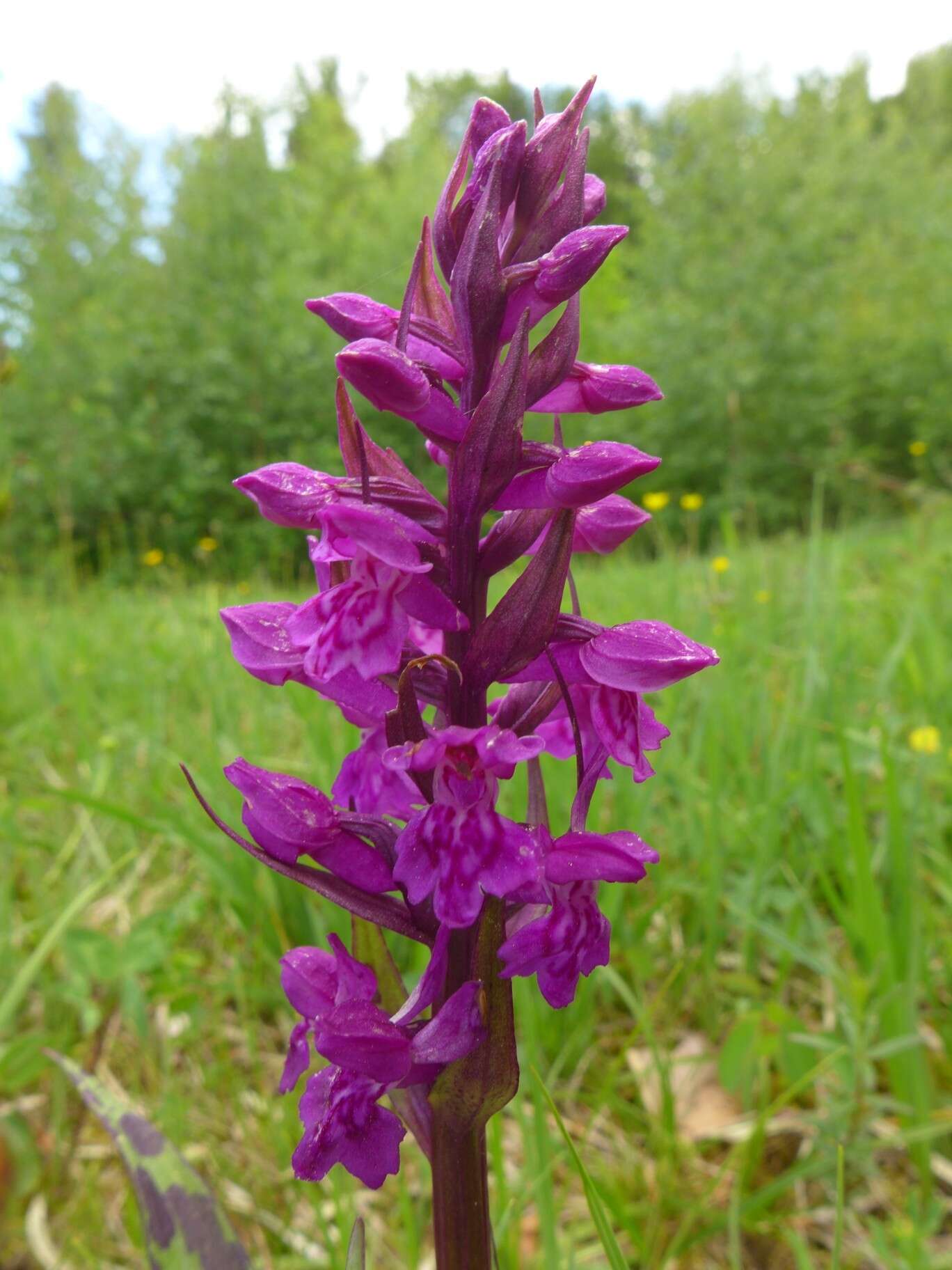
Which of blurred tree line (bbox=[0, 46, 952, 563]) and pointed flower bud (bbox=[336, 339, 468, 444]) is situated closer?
pointed flower bud (bbox=[336, 339, 468, 444])

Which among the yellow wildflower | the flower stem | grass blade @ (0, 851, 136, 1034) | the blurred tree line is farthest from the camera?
the blurred tree line

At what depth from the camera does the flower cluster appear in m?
0.72

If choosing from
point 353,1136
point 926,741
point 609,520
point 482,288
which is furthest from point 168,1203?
point 926,741

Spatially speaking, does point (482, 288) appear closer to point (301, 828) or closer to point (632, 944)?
point (301, 828)

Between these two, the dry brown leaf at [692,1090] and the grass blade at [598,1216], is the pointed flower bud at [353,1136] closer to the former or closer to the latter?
the grass blade at [598,1216]

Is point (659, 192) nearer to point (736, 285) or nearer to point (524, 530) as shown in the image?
point (736, 285)

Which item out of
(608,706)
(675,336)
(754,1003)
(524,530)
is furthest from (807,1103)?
(675,336)

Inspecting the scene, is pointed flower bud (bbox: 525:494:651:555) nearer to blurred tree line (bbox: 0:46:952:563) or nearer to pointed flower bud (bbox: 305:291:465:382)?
pointed flower bud (bbox: 305:291:465:382)

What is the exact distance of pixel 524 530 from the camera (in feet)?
2.64

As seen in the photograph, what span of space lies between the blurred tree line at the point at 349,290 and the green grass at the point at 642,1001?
435 inches

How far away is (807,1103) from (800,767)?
63 centimetres

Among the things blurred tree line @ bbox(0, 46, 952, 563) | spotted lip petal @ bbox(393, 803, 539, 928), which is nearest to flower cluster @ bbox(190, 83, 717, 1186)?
spotted lip petal @ bbox(393, 803, 539, 928)

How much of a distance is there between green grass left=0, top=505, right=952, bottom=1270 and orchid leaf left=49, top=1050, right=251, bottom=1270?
9.0 inches

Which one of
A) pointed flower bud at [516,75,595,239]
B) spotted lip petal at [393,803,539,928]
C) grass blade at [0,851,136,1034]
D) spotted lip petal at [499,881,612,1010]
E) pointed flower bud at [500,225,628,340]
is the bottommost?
grass blade at [0,851,136,1034]
